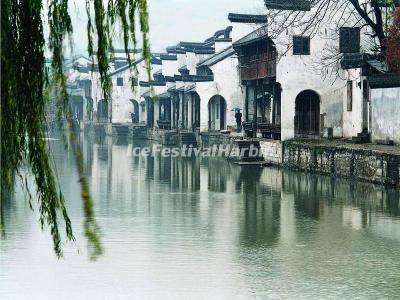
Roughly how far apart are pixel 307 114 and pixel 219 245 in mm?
24725

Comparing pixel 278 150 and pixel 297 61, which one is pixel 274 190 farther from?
pixel 297 61

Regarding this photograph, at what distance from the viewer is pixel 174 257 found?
1472 centimetres

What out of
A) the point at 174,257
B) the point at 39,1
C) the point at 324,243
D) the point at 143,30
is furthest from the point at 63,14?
the point at 324,243

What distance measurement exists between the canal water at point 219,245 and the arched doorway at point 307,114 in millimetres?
10696

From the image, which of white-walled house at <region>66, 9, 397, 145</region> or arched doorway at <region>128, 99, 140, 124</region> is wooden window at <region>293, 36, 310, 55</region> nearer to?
white-walled house at <region>66, 9, 397, 145</region>

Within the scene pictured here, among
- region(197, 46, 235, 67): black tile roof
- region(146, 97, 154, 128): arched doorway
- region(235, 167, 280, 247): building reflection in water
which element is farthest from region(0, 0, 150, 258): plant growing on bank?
region(146, 97, 154, 128): arched doorway

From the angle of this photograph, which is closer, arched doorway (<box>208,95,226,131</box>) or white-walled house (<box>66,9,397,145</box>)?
white-walled house (<box>66,9,397,145</box>)

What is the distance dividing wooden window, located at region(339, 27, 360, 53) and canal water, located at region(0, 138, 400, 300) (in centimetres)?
1069

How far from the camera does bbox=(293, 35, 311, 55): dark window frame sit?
38688mm

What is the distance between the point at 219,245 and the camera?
16.2 metres

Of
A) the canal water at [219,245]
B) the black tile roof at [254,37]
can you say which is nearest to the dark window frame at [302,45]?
the black tile roof at [254,37]

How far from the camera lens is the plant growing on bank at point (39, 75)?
19.2ft

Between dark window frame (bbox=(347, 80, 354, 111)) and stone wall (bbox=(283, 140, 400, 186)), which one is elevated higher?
dark window frame (bbox=(347, 80, 354, 111))

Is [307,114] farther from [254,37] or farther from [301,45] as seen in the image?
[254,37]
